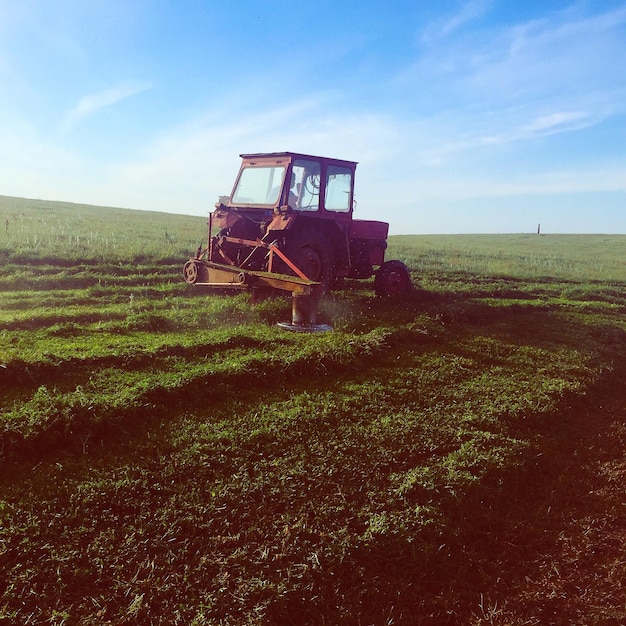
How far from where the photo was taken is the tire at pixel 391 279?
11094 millimetres

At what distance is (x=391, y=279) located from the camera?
11.1 m

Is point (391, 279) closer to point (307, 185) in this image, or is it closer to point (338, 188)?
point (338, 188)

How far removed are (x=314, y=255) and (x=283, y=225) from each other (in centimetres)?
91

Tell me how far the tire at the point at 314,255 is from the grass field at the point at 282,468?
160 cm

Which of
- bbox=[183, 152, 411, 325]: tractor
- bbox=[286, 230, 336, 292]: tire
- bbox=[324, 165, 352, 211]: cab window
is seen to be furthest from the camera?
bbox=[324, 165, 352, 211]: cab window

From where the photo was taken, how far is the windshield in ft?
31.6

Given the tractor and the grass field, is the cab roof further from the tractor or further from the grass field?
the grass field

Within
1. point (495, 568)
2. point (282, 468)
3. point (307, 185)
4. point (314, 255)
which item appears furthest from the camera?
point (307, 185)

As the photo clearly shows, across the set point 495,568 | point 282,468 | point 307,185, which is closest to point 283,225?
point 307,185

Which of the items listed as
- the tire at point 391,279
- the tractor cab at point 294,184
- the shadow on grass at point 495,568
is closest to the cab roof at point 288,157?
the tractor cab at point 294,184

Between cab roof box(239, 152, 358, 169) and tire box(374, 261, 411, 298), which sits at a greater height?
cab roof box(239, 152, 358, 169)

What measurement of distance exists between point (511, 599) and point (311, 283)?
16.7 ft

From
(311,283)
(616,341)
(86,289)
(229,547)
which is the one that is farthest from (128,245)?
(229,547)

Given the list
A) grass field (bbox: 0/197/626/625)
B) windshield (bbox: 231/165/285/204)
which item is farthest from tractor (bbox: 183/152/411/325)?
grass field (bbox: 0/197/626/625)
